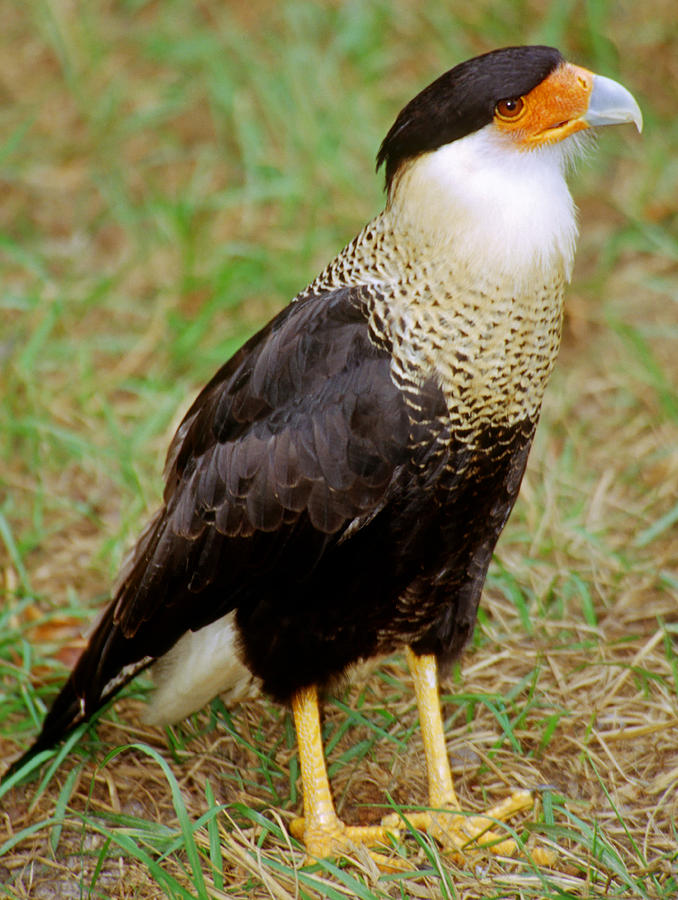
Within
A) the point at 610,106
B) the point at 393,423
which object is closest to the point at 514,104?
the point at 610,106

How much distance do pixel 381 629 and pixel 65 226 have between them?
135 inches

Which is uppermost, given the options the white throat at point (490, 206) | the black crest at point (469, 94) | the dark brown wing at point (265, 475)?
the black crest at point (469, 94)

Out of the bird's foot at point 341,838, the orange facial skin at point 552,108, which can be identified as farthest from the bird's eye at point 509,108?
the bird's foot at point 341,838

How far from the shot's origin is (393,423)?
8.45 feet

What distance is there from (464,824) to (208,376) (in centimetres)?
231

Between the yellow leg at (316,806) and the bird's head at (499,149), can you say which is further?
the yellow leg at (316,806)

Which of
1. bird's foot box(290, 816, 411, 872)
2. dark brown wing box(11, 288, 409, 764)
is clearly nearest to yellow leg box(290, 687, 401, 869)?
bird's foot box(290, 816, 411, 872)

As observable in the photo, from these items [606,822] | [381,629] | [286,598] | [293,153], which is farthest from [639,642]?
[293,153]

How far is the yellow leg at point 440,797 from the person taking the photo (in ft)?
9.77

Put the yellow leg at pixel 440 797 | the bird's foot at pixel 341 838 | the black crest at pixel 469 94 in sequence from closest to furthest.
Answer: the black crest at pixel 469 94, the bird's foot at pixel 341 838, the yellow leg at pixel 440 797

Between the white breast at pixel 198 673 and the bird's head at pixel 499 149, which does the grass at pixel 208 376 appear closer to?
the white breast at pixel 198 673

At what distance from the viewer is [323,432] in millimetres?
2633

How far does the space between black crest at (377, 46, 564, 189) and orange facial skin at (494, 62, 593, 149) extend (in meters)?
0.02

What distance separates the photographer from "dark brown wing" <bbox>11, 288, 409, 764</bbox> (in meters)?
2.61
